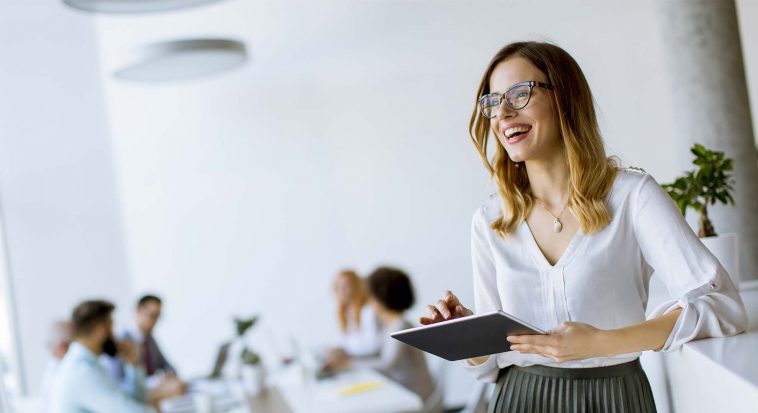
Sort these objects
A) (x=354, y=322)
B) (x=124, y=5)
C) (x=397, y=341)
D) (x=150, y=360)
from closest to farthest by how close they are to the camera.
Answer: (x=124, y=5)
(x=397, y=341)
(x=354, y=322)
(x=150, y=360)

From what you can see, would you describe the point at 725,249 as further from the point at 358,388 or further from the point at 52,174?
the point at 52,174

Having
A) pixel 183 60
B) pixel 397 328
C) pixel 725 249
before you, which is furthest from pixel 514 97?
pixel 183 60

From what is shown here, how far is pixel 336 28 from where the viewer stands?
271 inches

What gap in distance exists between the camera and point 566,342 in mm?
1545

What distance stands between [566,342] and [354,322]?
443 cm

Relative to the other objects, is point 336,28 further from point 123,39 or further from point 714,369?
point 714,369

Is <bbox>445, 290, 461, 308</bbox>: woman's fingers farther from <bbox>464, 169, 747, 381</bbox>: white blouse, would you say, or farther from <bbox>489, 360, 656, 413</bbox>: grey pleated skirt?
<bbox>489, 360, 656, 413</bbox>: grey pleated skirt

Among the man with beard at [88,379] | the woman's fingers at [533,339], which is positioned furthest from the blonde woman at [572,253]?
the man with beard at [88,379]

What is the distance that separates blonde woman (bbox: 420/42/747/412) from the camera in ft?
5.47

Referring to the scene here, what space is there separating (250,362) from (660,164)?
9.88ft

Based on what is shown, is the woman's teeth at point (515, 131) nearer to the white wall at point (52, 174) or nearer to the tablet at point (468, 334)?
the tablet at point (468, 334)

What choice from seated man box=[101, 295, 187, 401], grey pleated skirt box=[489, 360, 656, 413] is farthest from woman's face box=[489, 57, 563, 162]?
seated man box=[101, 295, 187, 401]

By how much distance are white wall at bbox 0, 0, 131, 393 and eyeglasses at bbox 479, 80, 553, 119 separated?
5979mm

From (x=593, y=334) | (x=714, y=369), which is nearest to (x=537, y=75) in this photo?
(x=593, y=334)
